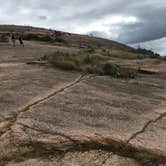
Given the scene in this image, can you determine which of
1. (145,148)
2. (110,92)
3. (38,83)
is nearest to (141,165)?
(145,148)

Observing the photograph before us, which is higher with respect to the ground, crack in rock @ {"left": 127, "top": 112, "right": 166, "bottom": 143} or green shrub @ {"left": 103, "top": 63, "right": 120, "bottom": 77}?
green shrub @ {"left": 103, "top": 63, "right": 120, "bottom": 77}

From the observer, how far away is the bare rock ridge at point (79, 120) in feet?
26.3

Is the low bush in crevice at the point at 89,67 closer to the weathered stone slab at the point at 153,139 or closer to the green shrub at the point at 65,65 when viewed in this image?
the green shrub at the point at 65,65

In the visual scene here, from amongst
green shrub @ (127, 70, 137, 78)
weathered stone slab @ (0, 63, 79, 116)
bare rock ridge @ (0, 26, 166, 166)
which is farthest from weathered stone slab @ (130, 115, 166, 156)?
green shrub @ (127, 70, 137, 78)

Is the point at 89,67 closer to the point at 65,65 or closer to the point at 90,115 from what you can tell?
the point at 65,65

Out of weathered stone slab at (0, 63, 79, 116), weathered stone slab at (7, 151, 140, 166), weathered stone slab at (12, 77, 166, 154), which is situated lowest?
weathered stone slab at (7, 151, 140, 166)

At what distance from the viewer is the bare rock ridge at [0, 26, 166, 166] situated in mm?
8031

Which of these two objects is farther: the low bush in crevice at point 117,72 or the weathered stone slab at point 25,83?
the low bush in crevice at point 117,72

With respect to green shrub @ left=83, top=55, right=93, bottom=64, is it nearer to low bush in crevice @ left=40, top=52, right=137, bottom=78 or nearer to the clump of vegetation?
low bush in crevice @ left=40, top=52, right=137, bottom=78

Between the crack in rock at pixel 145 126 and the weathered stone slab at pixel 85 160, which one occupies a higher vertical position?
the crack in rock at pixel 145 126

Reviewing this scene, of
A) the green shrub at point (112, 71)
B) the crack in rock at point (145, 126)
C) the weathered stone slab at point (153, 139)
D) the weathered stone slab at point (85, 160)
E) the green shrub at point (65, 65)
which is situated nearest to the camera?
the weathered stone slab at point (85, 160)

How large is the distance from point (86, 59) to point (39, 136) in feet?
31.1

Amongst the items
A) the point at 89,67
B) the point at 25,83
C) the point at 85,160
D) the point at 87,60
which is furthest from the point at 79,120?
the point at 87,60

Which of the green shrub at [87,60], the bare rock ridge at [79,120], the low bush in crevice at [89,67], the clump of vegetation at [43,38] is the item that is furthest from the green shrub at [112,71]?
the clump of vegetation at [43,38]
